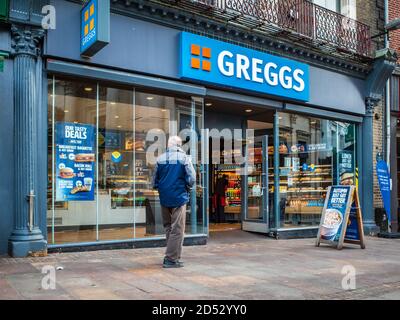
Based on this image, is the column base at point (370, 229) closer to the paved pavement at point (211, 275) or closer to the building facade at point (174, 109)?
the building facade at point (174, 109)

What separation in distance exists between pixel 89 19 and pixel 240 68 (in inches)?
155

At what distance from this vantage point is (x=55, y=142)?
8680 mm

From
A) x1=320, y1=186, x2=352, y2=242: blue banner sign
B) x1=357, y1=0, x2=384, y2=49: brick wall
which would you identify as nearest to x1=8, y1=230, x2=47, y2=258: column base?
x1=320, y1=186, x2=352, y2=242: blue banner sign

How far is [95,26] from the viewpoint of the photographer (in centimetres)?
785

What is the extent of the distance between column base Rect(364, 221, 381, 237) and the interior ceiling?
442 centimetres

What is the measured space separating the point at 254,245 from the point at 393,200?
6.48 m

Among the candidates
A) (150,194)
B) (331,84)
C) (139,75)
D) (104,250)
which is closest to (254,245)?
(150,194)

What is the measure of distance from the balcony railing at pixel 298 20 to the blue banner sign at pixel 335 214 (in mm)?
4113

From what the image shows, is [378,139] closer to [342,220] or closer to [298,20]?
[298,20]

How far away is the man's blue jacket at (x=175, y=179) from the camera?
23.4ft

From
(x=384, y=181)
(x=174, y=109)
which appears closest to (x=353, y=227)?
(x=384, y=181)

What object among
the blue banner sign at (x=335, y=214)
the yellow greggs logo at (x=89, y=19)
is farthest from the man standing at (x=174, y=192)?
the blue banner sign at (x=335, y=214)

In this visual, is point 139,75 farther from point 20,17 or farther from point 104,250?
point 104,250

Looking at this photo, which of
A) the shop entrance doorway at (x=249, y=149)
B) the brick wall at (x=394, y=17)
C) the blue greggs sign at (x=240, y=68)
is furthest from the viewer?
the brick wall at (x=394, y=17)
